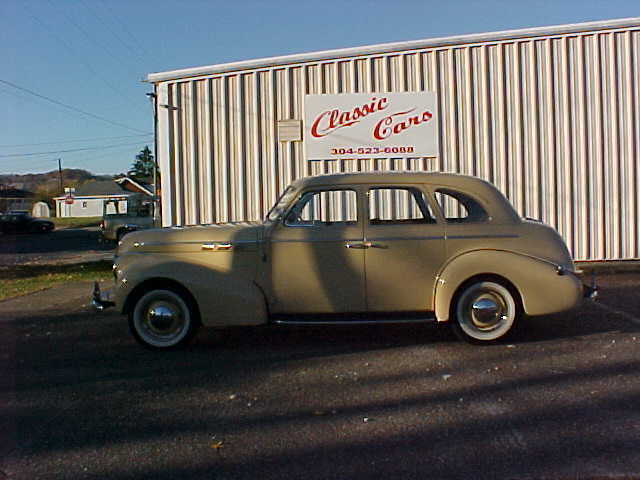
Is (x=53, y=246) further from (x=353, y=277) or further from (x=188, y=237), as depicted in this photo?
(x=353, y=277)

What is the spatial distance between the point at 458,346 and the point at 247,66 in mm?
7377

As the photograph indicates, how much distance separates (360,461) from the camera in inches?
156

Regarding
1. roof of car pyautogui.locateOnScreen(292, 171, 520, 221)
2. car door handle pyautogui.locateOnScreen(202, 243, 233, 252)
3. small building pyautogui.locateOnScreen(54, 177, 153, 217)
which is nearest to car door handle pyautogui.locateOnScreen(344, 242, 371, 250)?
roof of car pyautogui.locateOnScreen(292, 171, 520, 221)

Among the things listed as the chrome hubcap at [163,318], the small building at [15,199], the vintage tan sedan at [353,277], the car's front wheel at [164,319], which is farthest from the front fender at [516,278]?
the small building at [15,199]

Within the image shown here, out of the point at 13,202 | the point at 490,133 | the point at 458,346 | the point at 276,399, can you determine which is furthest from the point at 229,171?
the point at 13,202

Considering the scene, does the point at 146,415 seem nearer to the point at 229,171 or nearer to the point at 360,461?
the point at 360,461

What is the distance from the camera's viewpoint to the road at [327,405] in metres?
3.94

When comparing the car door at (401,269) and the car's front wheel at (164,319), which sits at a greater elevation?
the car door at (401,269)

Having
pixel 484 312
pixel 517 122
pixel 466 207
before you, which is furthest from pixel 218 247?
pixel 517 122

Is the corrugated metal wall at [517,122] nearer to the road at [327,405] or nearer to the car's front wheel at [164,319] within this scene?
the road at [327,405]

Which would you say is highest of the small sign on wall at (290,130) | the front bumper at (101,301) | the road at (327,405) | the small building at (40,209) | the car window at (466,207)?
the small building at (40,209)

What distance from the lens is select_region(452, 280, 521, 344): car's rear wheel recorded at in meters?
6.57

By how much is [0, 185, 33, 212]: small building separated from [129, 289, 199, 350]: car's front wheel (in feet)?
231

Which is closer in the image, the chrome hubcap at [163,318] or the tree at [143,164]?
the chrome hubcap at [163,318]
